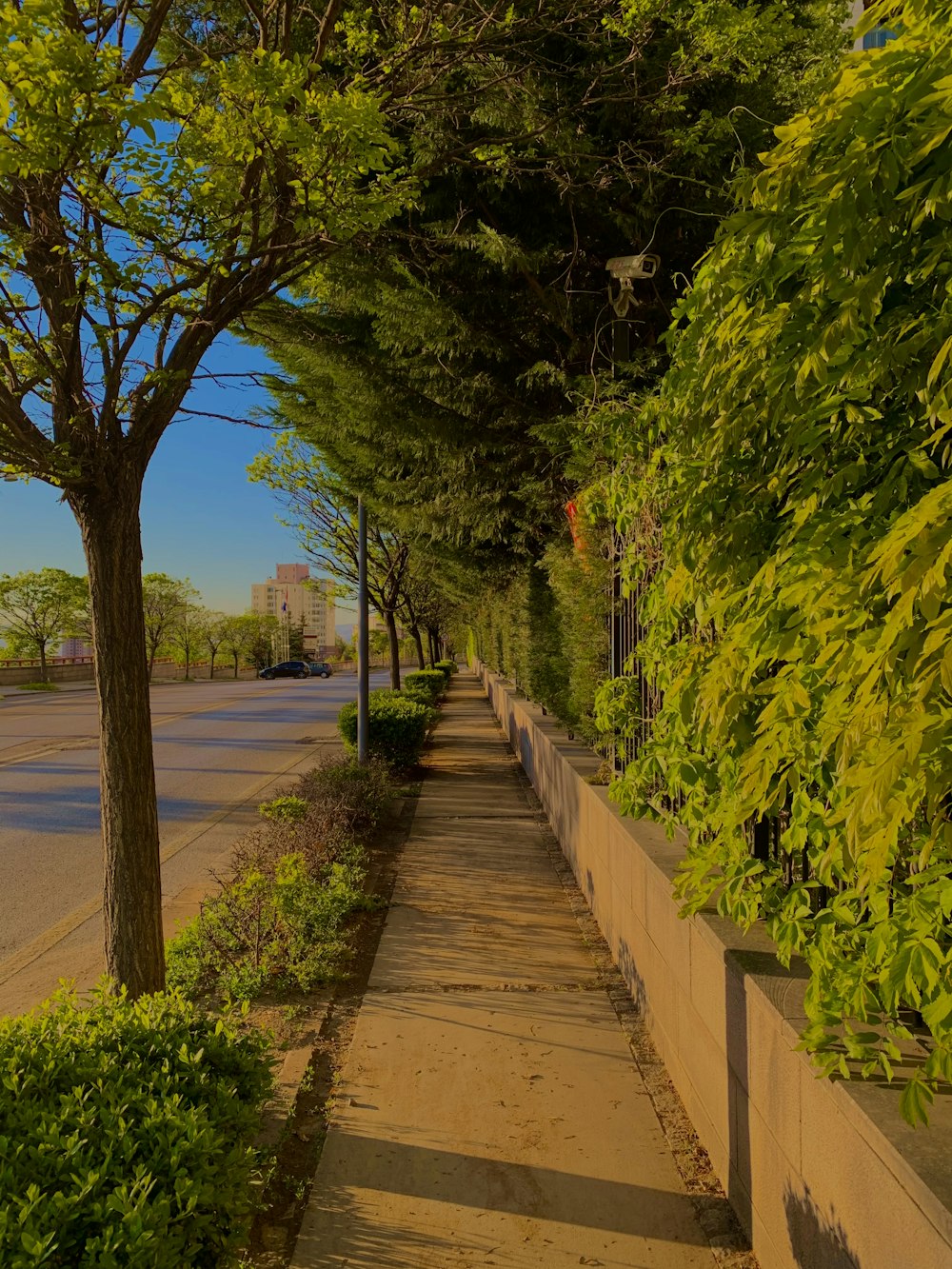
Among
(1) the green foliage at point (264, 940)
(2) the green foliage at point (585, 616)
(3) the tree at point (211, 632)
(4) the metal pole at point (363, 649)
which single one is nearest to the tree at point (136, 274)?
(1) the green foliage at point (264, 940)

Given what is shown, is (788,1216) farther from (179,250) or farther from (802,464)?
(179,250)

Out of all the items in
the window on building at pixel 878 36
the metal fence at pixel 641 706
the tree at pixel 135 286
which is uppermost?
the window on building at pixel 878 36

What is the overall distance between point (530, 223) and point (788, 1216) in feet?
22.8

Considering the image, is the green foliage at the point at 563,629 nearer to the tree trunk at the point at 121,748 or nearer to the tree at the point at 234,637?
the tree trunk at the point at 121,748

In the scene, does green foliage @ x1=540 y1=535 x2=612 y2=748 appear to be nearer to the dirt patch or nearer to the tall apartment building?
the dirt patch

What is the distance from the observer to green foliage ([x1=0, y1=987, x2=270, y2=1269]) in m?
1.69

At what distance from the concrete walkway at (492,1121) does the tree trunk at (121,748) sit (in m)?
1.05

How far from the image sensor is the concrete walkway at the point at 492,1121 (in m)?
2.58

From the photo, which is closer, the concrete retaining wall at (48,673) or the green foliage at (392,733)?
the green foliage at (392,733)

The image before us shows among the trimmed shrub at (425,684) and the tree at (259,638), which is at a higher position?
the tree at (259,638)

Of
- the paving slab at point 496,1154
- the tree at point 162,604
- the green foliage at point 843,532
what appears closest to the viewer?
the green foliage at point 843,532

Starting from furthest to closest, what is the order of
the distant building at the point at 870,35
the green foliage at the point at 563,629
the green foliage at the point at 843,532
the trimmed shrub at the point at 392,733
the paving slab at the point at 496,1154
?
the trimmed shrub at the point at 392,733
the green foliage at the point at 563,629
the paving slab at the point at 496,1154
the distant building at the point at 870,35
the green foliage at the point at 843,532

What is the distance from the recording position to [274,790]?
11.2 metres

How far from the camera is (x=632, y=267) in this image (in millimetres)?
5484
